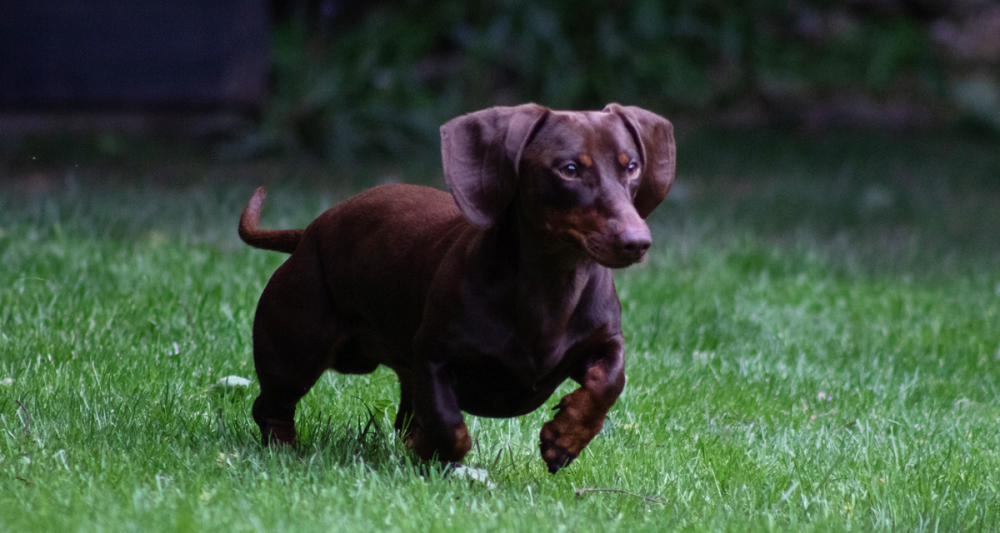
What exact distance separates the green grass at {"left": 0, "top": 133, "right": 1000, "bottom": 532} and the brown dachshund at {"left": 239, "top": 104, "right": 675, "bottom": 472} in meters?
0.23

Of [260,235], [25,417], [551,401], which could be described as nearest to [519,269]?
[260,235]

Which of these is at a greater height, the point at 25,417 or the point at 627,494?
the point at 25,417

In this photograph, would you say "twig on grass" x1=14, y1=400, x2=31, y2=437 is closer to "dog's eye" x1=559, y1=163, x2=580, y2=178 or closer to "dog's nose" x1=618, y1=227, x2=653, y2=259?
"dog's eye" x1=559, y1=163, x2=580, y2=178

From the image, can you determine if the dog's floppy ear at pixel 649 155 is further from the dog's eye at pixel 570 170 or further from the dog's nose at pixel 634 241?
the dog's nose at pixel 634 241

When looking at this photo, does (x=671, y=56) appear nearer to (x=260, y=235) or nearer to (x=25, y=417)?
(x=260, y=235)

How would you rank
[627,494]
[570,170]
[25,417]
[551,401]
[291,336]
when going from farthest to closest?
[551,401] → [25,417] → [291,336] → [627,494] → [570,170]

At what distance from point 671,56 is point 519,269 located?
951 cm

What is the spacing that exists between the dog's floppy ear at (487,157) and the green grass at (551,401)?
2.30ft

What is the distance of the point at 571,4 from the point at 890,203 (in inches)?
165

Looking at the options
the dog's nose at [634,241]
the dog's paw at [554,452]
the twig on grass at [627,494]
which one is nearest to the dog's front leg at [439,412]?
the dog's paw at [554,452]

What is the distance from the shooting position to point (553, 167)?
258cm

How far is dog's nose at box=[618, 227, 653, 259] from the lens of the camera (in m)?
2.38

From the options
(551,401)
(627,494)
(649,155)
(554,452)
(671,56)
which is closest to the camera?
(554,452)

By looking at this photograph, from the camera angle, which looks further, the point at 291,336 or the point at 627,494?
the point at 291,336
